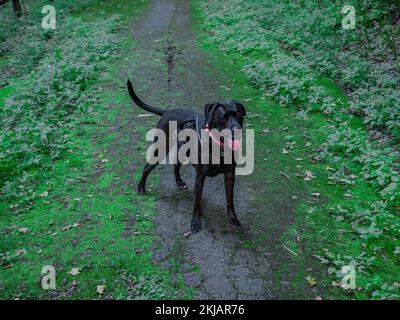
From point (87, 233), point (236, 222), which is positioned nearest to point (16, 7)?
point (87, 233)

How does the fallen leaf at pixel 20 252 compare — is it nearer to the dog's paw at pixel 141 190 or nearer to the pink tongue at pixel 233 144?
the dog's paw at pixel 141 190

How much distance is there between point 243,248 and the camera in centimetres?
500

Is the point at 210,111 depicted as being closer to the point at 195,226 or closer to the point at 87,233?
the point at 195,226

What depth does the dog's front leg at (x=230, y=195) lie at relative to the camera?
5.08 meters

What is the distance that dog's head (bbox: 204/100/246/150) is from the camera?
451cm

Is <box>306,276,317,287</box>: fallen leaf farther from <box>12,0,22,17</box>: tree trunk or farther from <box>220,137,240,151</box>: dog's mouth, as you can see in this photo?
<box>12,0,22,17</box>: tree trunk

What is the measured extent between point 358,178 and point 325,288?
271cm

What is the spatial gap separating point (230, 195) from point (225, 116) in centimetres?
126

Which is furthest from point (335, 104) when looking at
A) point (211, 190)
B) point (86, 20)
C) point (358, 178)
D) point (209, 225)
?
point (86, 20)

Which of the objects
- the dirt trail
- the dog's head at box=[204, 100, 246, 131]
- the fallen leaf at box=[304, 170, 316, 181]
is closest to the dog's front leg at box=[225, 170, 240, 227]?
the dirt trail

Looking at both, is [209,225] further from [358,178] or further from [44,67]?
[44,67]

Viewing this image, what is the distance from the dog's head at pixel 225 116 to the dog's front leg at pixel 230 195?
767 millimetres

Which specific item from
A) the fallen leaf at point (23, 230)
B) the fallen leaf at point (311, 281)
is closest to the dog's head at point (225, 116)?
the fallen leaf at point (311, 281)

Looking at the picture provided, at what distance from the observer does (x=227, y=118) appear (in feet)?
14.9
